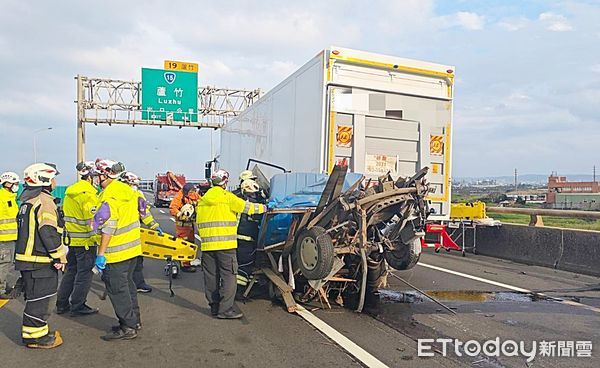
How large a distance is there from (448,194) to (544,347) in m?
5.42

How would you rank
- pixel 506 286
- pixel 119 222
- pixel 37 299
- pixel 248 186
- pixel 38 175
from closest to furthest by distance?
pixel 37 299
pixel 38 175
pixel 119 222
pixel 248 186
pixel 506 286

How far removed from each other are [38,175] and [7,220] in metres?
2.87

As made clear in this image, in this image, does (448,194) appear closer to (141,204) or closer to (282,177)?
(282,177)

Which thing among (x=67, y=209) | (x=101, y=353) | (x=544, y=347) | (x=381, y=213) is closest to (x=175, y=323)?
(x=101, y=353)

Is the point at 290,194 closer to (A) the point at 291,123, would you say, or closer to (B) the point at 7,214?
(A) the point at 291,123

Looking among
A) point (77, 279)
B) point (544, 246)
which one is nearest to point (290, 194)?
point (77, 279)

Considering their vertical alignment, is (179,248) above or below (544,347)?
above

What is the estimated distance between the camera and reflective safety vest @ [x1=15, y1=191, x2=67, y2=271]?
5.31m

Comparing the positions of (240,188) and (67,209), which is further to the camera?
(240,188)

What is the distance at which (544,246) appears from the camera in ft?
34.1

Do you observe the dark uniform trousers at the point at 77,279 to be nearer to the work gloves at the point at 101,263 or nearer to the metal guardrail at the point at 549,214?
the work gloves at the point at 101,263

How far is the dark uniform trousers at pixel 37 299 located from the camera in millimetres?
5223

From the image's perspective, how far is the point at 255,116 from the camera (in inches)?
555

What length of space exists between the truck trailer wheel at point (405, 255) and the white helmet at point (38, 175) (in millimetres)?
3996
